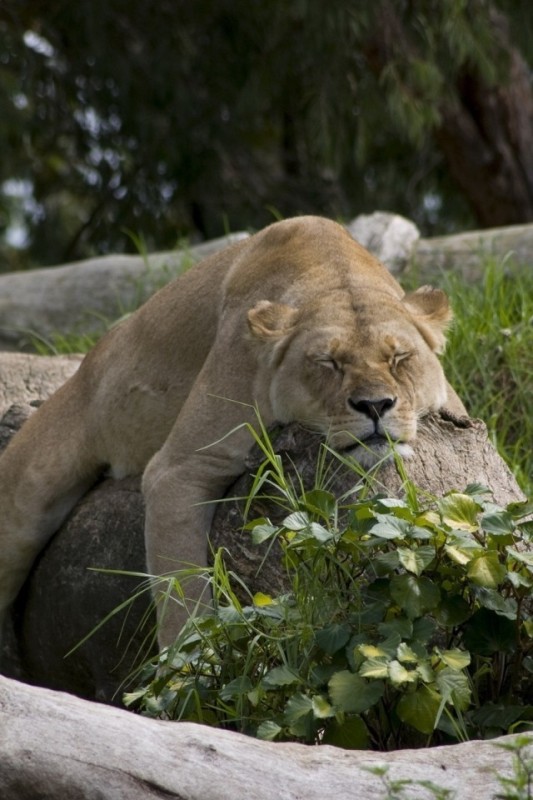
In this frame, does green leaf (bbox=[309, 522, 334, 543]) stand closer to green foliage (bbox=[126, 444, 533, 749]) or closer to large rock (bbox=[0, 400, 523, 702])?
A: green foliage (bbox=[126, 444, 533, 749])

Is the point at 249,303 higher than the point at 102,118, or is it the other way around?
the point at 249,303

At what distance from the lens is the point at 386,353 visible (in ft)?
14.3

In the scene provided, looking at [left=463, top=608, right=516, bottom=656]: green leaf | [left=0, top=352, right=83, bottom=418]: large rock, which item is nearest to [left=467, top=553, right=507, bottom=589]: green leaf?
[left=463, top=608, right=516, bottom=656]: green leaf

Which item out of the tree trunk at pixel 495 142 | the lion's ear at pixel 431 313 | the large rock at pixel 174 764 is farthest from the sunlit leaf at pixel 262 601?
the tree trunk at pixel 495 142

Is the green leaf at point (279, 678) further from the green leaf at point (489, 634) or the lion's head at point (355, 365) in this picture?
the lion's head at point (355, 365)

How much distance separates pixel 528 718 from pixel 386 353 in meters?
1.19

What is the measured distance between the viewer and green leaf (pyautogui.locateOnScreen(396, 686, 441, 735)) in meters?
3.44

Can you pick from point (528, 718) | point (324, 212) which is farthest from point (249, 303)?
point (324, 212)

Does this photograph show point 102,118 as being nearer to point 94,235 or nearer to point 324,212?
point 94,235

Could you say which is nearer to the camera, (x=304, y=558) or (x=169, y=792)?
(x=169, y=792)

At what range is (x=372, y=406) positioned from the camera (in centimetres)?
416

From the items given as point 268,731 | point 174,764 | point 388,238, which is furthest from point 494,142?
point 174,764

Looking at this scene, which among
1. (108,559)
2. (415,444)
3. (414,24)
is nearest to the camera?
(415,444)

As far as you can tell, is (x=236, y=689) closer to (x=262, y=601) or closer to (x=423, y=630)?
(x=262, y=601)
